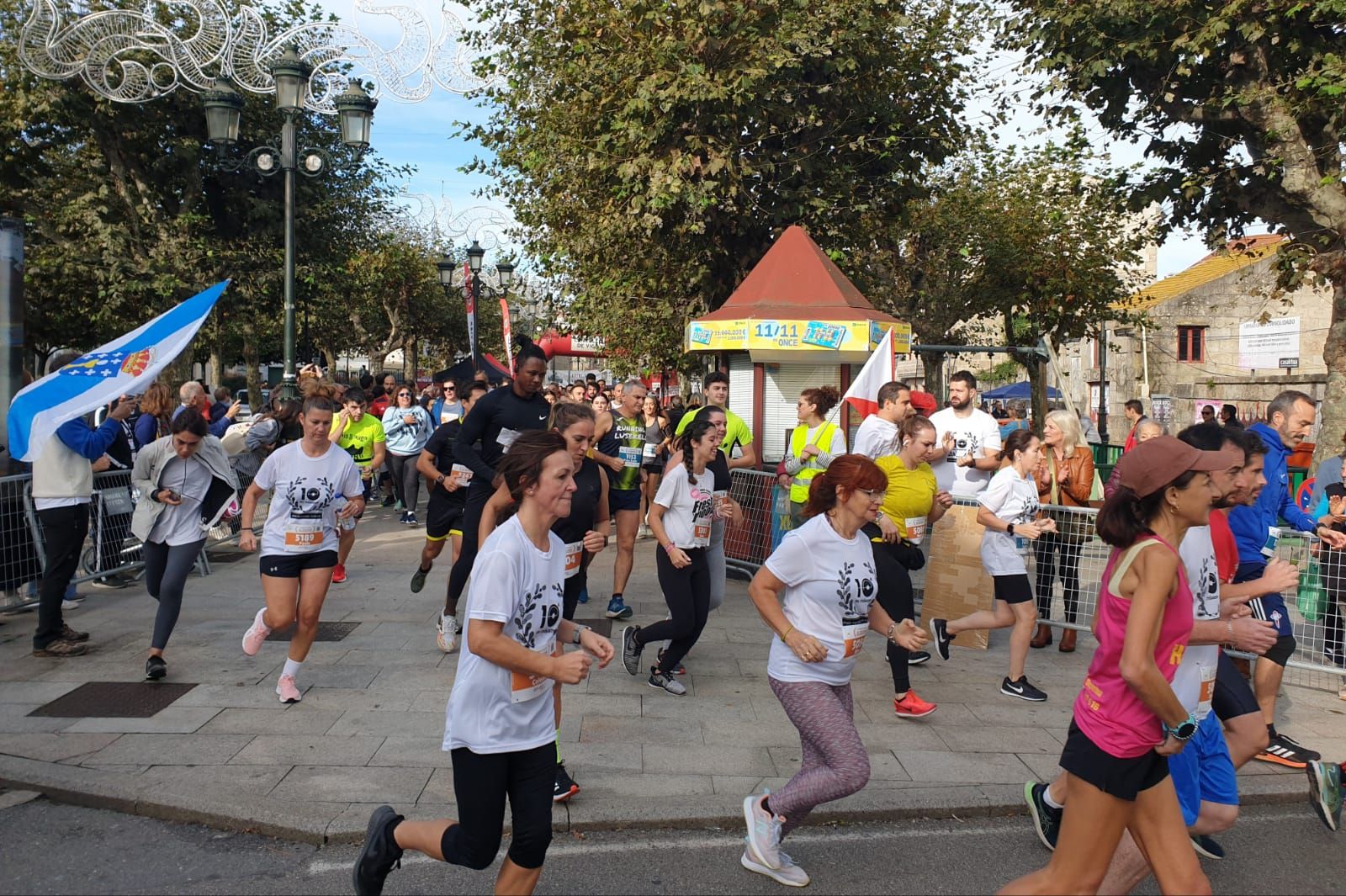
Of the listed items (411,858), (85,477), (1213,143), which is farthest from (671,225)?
(411,858)

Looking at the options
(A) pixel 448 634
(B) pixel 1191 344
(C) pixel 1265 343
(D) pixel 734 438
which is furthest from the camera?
(B) pixel 1191 344

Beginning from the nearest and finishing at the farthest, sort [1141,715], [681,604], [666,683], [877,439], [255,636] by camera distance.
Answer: [1141,715] < [255,636] < [681,604] < [666,683] < [877,439]

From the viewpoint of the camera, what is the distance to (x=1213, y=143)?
14.4m

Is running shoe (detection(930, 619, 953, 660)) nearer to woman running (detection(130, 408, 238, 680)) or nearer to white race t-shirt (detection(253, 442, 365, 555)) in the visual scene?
white race t-shirt (detection(253, 442, 365, 555))

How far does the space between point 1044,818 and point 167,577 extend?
5.26 metres

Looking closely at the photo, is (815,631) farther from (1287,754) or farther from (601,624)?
(601,624)

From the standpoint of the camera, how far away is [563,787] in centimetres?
462

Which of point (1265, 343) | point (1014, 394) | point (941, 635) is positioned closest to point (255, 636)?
point (941, 635)

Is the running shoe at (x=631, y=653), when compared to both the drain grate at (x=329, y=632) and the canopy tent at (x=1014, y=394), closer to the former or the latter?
the drain grate at (x=329, y=632)

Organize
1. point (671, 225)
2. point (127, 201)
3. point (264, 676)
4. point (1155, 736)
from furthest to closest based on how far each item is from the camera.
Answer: point (127, 201), point (671, 225), point (264, 676), point (1155, 736)

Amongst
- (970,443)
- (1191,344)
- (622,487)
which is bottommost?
(622,487)

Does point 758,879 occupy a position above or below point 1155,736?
below

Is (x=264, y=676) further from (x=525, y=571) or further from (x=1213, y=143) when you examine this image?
(x=1213, y=143)

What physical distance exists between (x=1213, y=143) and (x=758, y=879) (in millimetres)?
14054
